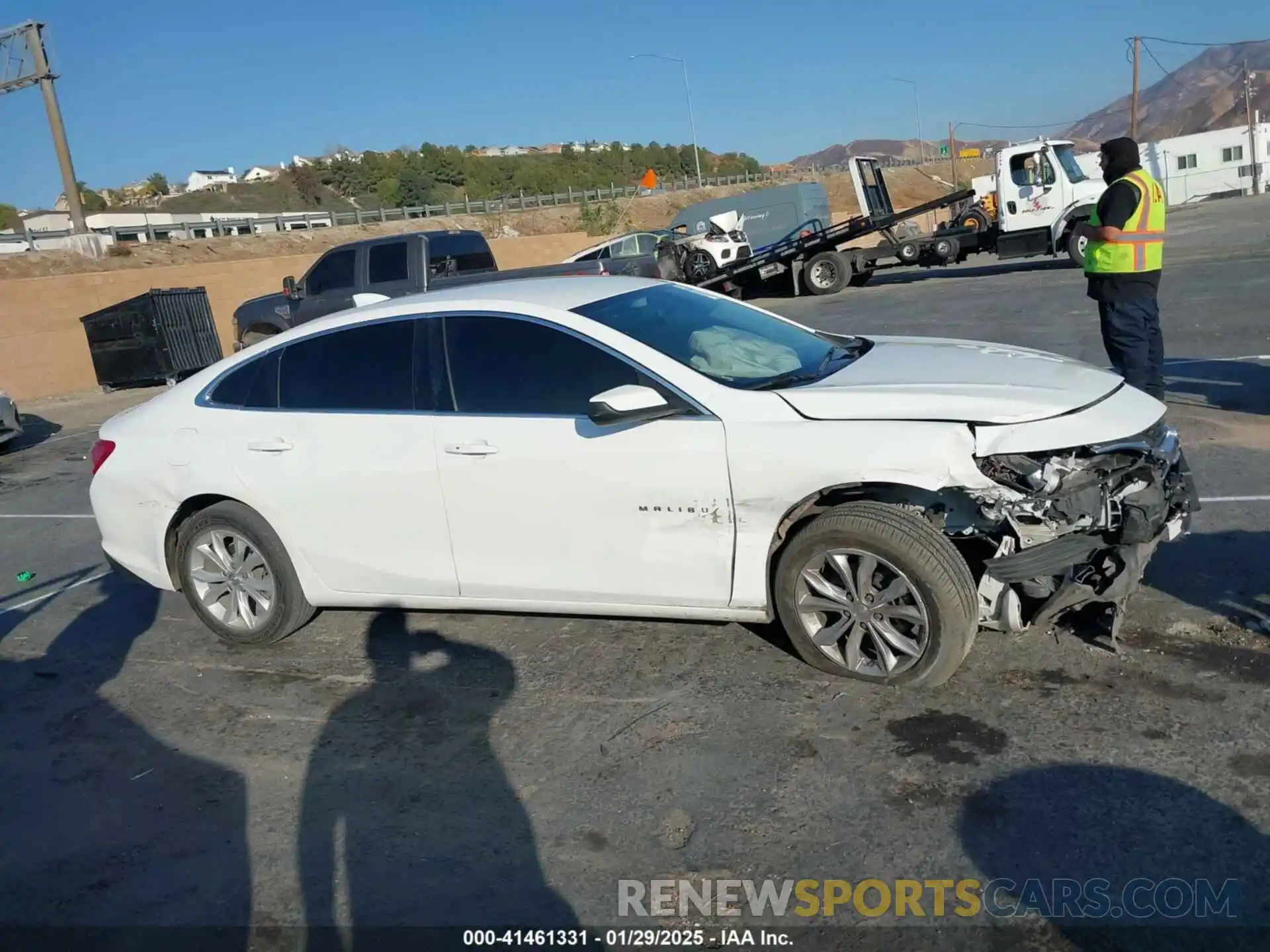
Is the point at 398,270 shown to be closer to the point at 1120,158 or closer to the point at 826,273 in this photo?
the point at 1120,158

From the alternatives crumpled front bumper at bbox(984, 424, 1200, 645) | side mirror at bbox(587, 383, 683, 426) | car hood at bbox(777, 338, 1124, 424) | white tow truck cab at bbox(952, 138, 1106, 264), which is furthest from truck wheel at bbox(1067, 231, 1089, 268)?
side mirror at bbox(587, 383, 683, 426)

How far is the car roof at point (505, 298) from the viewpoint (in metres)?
4.66

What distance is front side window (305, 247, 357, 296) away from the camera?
14.5m

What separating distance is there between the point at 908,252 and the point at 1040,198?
2.94 meters

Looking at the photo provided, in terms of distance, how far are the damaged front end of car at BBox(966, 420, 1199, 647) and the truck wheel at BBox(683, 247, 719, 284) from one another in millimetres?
21023

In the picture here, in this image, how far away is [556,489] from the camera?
4328 mm

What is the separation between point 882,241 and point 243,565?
21.0 m

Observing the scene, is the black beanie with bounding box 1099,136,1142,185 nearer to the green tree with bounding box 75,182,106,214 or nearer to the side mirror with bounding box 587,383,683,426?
the side mirror with bounding box 587,383,683,426

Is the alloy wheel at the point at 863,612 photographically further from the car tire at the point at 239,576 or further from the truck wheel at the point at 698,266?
the truck wheel at the point at 698,266

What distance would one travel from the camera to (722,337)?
4754 mm

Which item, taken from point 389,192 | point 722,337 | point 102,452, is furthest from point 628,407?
point 389,192

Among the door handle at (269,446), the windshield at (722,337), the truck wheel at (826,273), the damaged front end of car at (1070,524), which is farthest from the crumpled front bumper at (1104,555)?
the truck wheel at (826,273)

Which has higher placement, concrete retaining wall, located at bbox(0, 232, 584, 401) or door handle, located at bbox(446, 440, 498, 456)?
concrete retaining wall, located at bbox(0, 232, 584, 401)

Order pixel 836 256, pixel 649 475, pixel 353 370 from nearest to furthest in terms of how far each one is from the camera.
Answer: pixel 649 475 < pixel 353 370 < pixel 836 256
